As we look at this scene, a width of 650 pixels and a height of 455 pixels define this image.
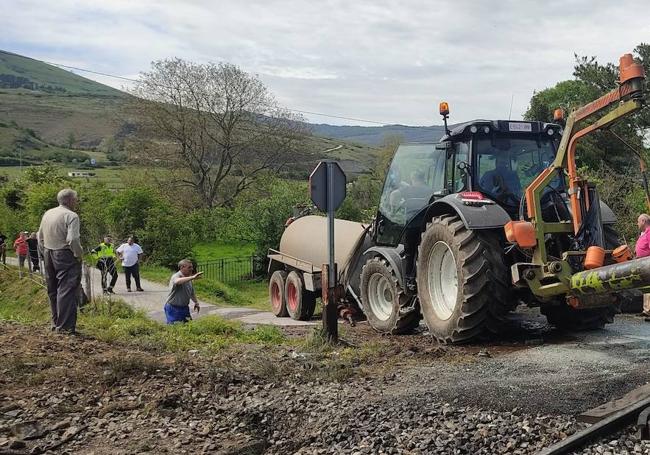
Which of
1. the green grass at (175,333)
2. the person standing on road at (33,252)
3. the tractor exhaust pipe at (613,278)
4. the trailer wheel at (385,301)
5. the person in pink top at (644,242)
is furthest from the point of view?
the person standing on road at (33,252)

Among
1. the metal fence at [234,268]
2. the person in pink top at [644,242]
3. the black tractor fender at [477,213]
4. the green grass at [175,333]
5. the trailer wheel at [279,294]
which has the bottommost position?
the metal fence at [234,268]

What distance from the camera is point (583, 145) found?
26562mm

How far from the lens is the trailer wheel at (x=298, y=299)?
43.7ft

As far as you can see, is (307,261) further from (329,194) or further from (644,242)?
(644,242)

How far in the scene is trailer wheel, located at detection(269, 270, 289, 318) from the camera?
47.4 ft

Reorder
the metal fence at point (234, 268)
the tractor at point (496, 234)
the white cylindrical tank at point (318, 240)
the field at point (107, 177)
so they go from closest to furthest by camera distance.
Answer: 1. the tractor at point (496, 234)
2. the white cylindrical tank at point (318, 240)
3. the metal fence at point (234, 268)
4. the field at point (107, 177)

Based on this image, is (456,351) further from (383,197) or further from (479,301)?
(383,197)

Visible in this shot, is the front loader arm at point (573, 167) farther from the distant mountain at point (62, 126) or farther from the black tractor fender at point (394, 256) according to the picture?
the distant mountain at point (62, 126)

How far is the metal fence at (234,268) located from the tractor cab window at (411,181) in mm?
19348

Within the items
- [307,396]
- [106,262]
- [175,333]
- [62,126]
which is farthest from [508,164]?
[62,126]

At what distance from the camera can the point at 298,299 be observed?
1342 cm

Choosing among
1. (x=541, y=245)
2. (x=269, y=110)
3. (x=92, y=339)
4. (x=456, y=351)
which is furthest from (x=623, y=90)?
(x=269, y=110)

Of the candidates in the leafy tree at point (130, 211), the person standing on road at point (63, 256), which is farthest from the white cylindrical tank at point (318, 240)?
the leafy tree at point (130, 211)

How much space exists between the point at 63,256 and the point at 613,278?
6.00 m
